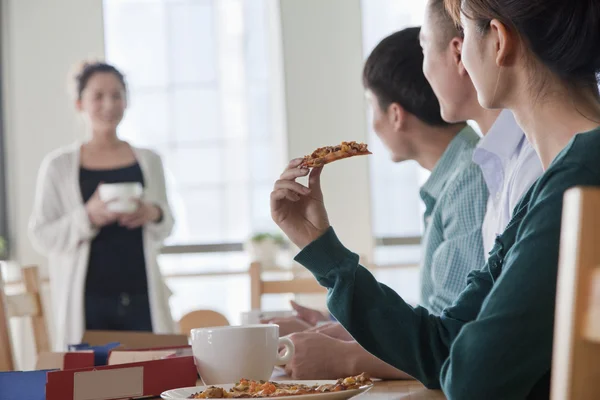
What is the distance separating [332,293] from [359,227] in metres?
3.87

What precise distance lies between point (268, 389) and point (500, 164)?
797 mm

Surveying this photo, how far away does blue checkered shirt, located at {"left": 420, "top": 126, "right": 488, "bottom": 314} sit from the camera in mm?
1538

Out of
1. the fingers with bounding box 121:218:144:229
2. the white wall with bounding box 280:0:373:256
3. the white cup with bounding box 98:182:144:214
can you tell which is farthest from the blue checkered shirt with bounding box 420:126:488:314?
the white wall with bounding box 280:0:373:256

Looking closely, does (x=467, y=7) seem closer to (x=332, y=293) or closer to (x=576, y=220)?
(x=332, y=293)

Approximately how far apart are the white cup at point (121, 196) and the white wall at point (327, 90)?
2090 mm

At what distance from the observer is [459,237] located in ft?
5.19

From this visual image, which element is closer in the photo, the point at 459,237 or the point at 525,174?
the point at 525,174

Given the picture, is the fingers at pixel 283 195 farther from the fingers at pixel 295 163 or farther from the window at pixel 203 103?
the window at pixel 203 103

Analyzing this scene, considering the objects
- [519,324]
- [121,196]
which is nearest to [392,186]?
[121,196]

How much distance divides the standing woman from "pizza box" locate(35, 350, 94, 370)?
175 centimetres

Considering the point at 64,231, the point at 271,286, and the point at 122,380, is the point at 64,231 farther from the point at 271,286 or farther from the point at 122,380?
the point at 122,380

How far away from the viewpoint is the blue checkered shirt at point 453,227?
154 cm


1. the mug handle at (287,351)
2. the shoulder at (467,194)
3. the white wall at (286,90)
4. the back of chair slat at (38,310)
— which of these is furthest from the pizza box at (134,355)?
the white wall at (286,90)

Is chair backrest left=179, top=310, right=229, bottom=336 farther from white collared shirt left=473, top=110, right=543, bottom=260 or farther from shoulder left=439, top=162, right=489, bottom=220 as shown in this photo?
white collared shirt left=473, top=110, right=543, bottom=260
